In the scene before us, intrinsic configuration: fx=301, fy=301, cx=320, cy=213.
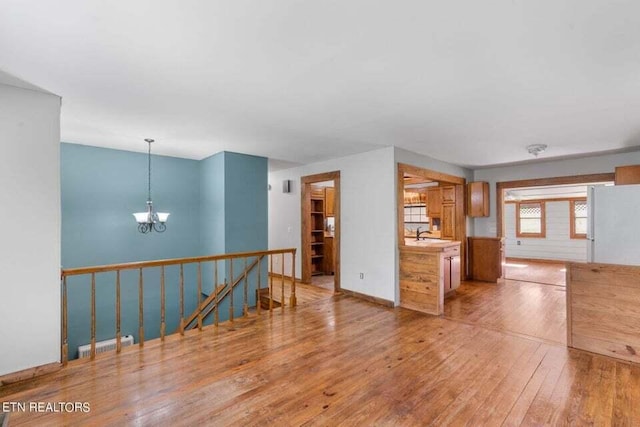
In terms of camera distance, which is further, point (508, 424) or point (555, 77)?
point (555, 77)

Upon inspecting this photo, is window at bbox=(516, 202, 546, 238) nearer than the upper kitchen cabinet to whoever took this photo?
No

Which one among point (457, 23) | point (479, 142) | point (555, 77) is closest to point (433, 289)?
point (479, 142)

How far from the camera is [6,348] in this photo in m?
2.50

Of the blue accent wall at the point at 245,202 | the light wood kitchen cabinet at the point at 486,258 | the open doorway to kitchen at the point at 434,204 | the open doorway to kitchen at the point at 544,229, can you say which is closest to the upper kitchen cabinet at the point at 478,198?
the open doorway to kitchen at the point at 434,204

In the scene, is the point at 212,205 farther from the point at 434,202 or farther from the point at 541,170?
the point at 541,170

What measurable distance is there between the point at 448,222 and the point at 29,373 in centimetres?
692

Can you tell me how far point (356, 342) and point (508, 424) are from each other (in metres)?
1.54

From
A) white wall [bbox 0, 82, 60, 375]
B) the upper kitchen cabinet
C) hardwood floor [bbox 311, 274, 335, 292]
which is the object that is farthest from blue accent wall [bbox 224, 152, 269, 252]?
the upper kitchen cabinet

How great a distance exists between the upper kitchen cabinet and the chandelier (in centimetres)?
585

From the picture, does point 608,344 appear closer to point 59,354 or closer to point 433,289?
point 433,289

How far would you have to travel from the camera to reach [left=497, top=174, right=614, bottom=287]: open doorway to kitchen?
331 inches

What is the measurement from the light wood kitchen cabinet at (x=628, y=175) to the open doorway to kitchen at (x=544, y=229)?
3575 mm

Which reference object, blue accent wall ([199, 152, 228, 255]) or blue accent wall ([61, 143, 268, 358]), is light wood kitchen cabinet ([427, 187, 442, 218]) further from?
blue accent wall ([199, 152, 228, 255])

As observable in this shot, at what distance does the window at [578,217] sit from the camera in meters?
8.72
